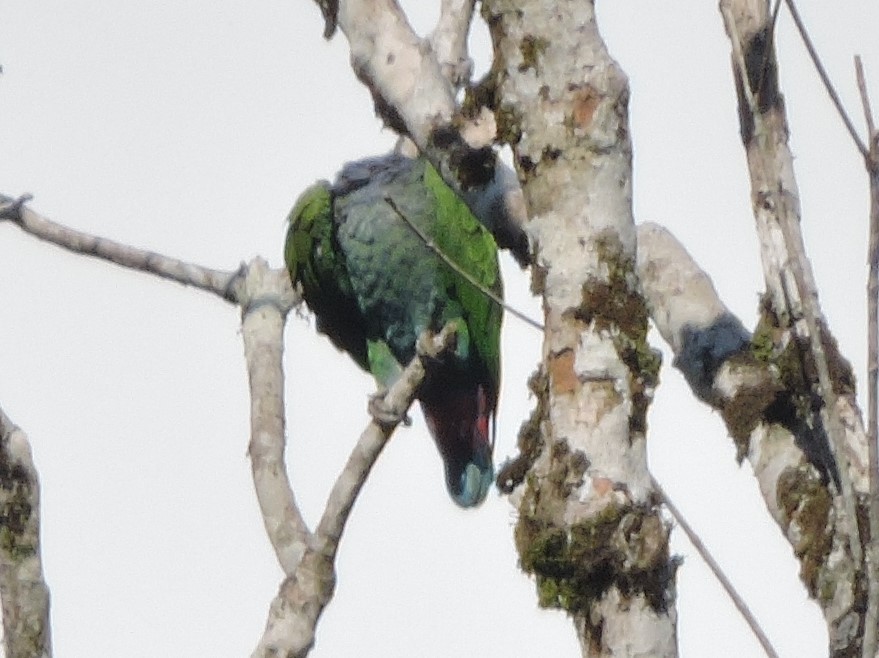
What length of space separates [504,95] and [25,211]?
236 centimetres

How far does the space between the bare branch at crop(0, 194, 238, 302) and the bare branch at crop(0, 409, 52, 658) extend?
1.12m

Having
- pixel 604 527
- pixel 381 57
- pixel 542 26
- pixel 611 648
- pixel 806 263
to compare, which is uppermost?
pixel 381 57

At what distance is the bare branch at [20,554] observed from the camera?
152 inches

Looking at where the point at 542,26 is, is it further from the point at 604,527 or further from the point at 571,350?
the point at 604,527

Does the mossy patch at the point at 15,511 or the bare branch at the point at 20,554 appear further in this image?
the mossy patch at the point at 15,511

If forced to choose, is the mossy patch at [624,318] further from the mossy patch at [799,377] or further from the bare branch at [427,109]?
the mossy patch at [799,377]

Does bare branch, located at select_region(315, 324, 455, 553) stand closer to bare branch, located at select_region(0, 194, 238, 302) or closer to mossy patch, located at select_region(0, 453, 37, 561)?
mossy patch, located at select_region(0, 453, 37, 561)

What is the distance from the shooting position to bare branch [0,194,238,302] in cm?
508

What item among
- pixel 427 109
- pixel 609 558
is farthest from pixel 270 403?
pixel 609 558

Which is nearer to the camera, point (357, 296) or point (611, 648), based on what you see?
point (611, 648)

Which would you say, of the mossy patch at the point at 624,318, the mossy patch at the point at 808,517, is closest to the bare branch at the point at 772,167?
the mossy patch at the point at 808,517

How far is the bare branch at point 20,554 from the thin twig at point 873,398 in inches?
90.7

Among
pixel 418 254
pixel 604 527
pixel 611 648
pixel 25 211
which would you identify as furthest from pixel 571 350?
pixel 418 254

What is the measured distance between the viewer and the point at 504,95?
133 inches
